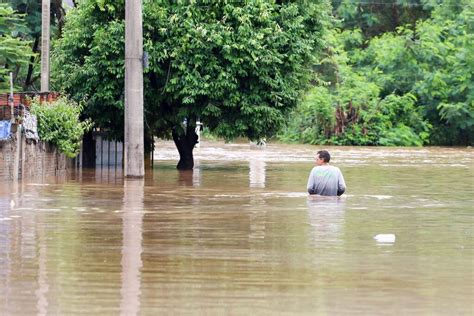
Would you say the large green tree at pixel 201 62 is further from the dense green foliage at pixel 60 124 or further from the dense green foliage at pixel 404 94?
the dense green foliage at pixel 404 94

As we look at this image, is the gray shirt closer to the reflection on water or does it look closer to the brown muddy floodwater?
the brown muddy floodwater

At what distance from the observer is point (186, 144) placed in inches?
1323

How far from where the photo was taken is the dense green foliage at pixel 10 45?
34.9 m

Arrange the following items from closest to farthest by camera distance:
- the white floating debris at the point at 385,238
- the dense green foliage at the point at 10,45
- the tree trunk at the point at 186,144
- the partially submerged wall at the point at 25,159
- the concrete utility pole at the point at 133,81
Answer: the white floating debris at the point at 385,238, the partially submerged wall at the point at 25,159, the concrete utility pole at the point at 133,81, the tree trunk at the point at 186,144, the dense green foliage at the point at 10,45

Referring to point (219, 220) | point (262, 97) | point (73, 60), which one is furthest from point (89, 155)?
point (219, 220)

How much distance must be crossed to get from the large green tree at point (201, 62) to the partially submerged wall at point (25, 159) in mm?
2715

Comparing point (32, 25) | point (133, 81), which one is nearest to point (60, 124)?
point (133, 81)

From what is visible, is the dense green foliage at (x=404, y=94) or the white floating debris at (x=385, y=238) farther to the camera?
the dense green foliage at (x=404, y=94)

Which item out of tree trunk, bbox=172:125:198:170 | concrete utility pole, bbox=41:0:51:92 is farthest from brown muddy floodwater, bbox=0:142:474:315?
tree trunk, bbox=172:125:198:170

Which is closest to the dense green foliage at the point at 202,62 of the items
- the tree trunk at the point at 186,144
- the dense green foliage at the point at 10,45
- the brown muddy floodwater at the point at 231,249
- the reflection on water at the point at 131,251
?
the tree trunk at the point at 186,144

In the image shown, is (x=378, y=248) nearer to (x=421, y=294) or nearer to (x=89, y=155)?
(x=421, y=294)

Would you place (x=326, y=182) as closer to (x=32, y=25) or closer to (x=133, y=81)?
(x=133, y=81)

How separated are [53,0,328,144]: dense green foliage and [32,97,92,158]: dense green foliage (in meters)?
1.77

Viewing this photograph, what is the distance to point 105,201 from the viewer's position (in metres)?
21.0
